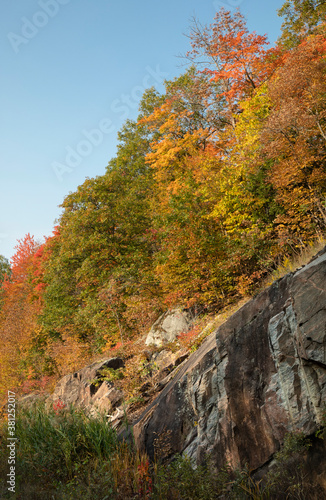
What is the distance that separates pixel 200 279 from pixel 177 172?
10.9 m

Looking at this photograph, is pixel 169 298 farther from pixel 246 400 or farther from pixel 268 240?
pixel 246 400

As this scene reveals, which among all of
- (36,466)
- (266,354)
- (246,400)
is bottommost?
(246,400)

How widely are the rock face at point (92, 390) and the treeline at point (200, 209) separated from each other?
1681 millimetres

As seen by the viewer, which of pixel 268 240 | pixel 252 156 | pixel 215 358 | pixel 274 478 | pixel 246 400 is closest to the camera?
pixel 274 478

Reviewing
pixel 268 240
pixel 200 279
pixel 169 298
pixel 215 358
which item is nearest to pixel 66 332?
pixel 169 298

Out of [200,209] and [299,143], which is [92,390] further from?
[299,143]

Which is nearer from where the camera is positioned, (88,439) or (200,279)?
(88,439)

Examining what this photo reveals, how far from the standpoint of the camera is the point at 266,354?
5.05 m

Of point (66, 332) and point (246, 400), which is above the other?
point (66, 332)

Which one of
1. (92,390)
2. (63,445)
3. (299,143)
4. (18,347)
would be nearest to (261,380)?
(63,445)

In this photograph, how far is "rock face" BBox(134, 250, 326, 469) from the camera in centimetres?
448

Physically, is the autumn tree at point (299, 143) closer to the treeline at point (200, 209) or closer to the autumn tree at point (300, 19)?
the treeline at point (200, 209)

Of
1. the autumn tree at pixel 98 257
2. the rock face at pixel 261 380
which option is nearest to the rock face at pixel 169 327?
the autumn tree at pixel 98 257

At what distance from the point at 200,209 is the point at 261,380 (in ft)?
31.2
